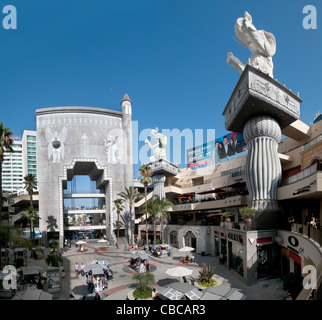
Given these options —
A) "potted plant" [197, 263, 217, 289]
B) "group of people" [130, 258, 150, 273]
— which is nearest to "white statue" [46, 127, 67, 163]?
"group of people" [130, 258, 150, 273]

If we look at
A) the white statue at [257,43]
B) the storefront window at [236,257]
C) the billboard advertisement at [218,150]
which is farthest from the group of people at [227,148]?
the storefront window at [236,257]

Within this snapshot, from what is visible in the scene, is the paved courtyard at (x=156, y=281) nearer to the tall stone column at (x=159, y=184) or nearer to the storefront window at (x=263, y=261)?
the storefront window at (x=263, y=261)

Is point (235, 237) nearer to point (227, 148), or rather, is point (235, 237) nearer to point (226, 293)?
point (226, 293)

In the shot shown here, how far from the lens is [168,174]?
49812 mm

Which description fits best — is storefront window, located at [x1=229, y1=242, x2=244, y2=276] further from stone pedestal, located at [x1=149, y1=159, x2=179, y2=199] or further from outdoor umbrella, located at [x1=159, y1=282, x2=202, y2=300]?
stone pedestal, located at [x1=149, y1=159, x2=179, y2=199]

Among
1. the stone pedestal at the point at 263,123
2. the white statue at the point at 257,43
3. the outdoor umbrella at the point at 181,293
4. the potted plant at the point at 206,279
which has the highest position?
the white statue at the point at 257,43

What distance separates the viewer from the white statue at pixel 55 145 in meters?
48.1

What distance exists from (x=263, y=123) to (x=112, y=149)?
114ft

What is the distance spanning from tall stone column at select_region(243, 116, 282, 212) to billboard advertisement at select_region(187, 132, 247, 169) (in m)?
20.8

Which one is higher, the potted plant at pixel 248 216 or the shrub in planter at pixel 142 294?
the potted plant at pixel 248 216

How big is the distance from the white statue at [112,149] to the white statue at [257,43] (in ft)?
110

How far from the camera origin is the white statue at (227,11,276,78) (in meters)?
25.6

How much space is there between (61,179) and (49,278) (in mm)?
31853

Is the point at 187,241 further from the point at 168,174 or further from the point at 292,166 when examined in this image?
the point at 292,166
